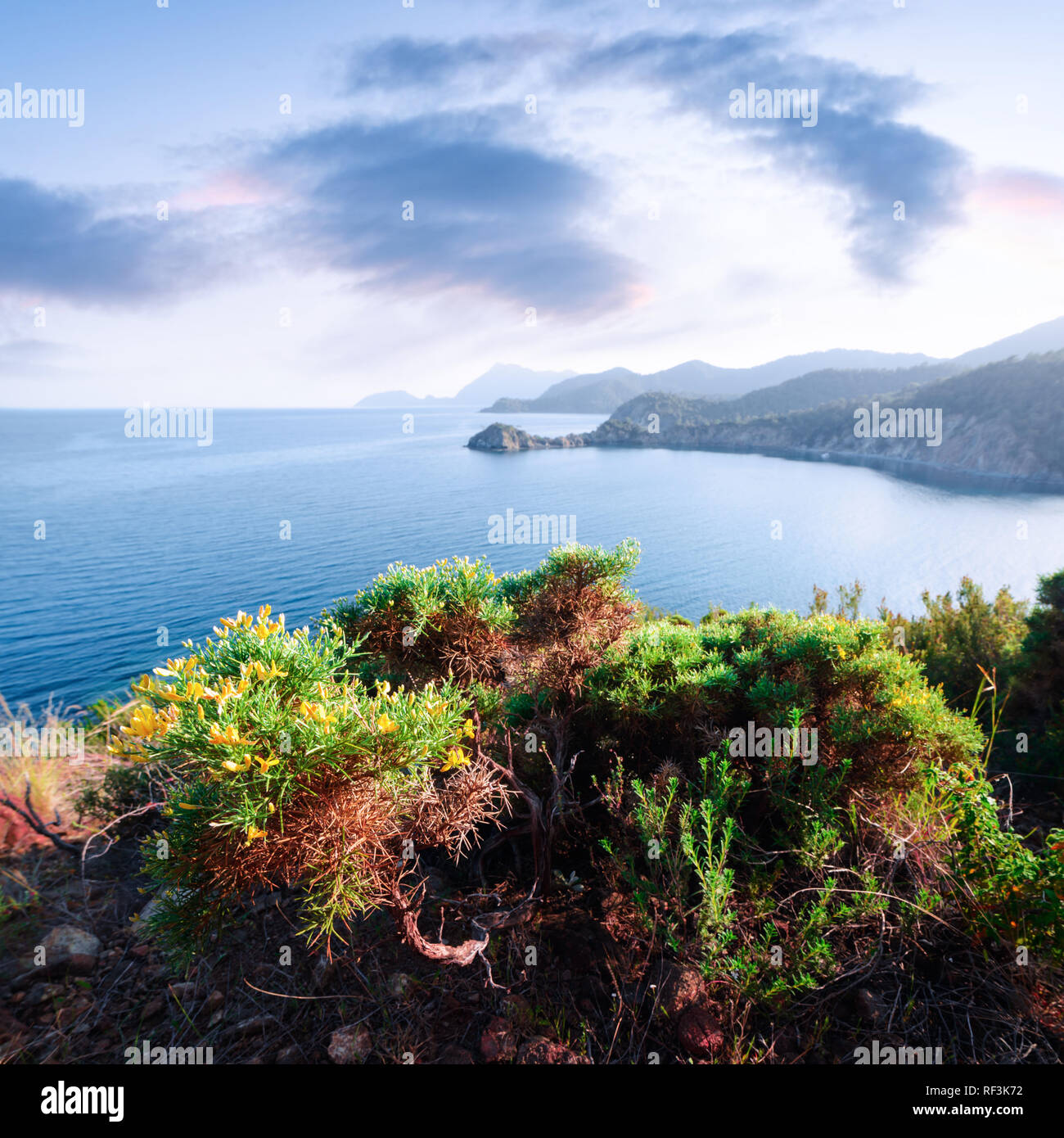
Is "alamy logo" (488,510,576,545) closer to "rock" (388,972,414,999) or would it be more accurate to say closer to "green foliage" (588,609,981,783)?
"green foliage" (588,609,981,783)

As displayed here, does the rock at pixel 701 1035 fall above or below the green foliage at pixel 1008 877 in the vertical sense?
below

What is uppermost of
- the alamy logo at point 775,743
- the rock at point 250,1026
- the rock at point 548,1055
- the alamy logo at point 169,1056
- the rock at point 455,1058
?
the alamy logo at point 775,743

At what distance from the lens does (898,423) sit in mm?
94812

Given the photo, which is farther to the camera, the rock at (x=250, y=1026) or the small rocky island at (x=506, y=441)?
the small rocky island at (x=506, y=441)

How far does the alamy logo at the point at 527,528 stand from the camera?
46.3 meters

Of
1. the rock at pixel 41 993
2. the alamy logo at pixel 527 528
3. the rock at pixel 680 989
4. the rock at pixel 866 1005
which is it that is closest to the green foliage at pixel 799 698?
the rock at pixel 866 1005

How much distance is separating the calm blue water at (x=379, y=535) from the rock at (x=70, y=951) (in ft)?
72.2

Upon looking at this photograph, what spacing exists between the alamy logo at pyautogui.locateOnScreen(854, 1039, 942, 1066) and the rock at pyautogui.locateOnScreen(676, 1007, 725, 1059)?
721mm

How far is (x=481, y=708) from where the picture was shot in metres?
4.48

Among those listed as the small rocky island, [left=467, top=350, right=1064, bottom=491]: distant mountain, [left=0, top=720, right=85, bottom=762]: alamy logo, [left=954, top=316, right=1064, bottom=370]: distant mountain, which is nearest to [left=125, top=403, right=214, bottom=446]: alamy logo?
the small rocky island

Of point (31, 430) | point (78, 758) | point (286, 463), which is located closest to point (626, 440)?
point (286, 463)

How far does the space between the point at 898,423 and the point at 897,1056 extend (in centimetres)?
11637
